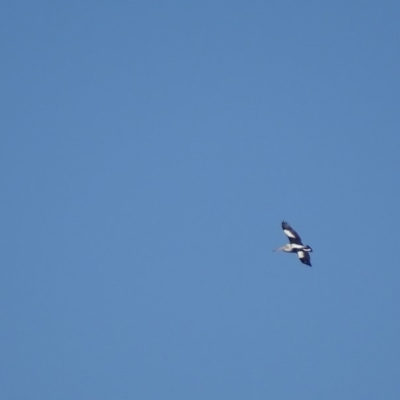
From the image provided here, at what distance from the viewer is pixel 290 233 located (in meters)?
140

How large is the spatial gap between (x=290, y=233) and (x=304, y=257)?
1.82m

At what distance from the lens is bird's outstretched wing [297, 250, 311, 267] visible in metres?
138

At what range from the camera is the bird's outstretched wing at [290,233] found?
5497 inches

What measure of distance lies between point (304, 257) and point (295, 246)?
915mm

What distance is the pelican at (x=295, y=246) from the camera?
138750 mm

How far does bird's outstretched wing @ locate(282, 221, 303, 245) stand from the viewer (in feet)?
458

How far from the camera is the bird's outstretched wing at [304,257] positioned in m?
138

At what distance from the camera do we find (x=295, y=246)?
139375 mm

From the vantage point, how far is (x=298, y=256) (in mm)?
139000

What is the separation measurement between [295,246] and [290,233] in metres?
0.91

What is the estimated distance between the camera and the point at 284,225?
140m

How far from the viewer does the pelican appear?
Answer: 139 metres

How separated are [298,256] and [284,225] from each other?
7.25 ft
